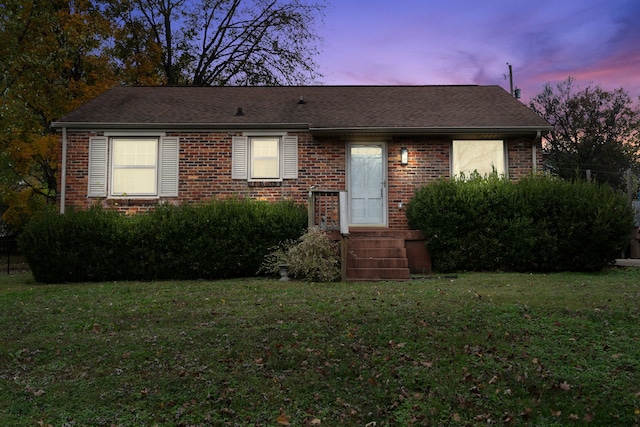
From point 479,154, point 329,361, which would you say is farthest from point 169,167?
point 329,361

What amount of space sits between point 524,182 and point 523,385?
692 centimetres

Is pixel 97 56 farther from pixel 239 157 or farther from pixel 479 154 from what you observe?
pixel 479 154

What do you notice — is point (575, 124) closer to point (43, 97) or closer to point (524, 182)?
point (524, 182)

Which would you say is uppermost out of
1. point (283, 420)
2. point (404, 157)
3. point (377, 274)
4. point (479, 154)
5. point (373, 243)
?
point (479, 154)

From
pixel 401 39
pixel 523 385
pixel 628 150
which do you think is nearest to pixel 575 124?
pixel 628 150

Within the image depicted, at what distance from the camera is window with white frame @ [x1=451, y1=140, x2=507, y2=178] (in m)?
12.0

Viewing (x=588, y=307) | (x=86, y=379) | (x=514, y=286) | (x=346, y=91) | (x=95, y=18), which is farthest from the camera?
(x=95, y=18)

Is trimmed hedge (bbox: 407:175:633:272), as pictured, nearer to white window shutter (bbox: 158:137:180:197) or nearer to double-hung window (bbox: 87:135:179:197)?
white window shutter (bbox: 158:137:180:197)

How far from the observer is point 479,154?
12055mm

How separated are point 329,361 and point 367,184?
795 centimetres

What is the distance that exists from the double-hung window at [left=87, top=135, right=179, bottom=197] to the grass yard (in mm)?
5202

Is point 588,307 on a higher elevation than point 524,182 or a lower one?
lower

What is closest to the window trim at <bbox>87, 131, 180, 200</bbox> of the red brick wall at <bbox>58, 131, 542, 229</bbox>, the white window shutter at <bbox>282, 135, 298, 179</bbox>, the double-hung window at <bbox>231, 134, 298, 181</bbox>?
the red brick wall at <bbox>58, 131, 542, 229</bbox>

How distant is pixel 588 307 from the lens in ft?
19.4
